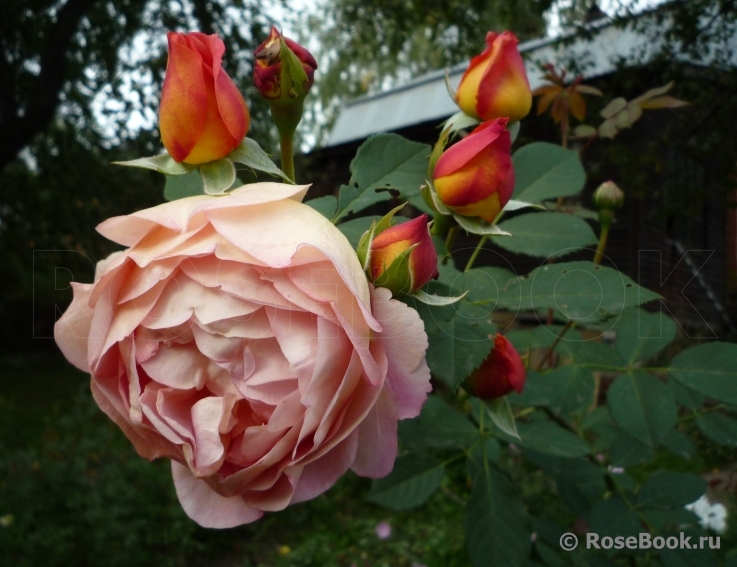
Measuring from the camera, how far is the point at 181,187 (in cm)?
62

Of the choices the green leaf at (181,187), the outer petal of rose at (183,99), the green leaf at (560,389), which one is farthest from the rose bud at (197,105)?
the green leaf at (560,389)

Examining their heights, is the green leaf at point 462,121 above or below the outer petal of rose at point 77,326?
above

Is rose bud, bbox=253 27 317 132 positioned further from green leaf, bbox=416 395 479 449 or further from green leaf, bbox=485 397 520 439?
green leaf, bbox=416 395 479 449

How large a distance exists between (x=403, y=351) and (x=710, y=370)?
20.1 inches

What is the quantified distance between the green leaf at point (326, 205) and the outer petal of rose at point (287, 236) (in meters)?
0.17

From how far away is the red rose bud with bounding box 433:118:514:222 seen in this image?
0.49 m

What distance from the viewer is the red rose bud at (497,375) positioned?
574 mm

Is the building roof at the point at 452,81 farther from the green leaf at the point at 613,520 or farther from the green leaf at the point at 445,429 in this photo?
the green leaf at the point at 613,520

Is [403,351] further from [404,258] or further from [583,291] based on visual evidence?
[583,291]

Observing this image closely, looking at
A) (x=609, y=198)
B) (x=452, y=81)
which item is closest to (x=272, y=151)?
(x=452, y=81)

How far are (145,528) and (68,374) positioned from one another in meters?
4.27

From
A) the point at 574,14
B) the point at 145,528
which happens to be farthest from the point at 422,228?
the point at 145,528

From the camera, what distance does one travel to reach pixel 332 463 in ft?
1.48

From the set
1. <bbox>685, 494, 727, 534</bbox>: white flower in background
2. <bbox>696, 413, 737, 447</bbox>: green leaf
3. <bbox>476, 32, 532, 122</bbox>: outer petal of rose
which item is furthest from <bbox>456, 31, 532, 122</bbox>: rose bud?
<bbox>685, 494, 727, 534</bbox>: white flower in background
